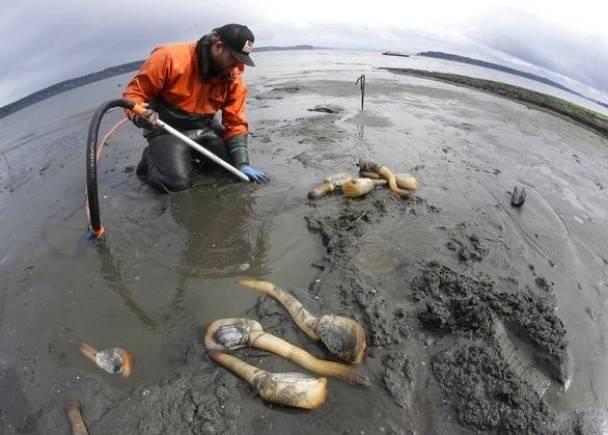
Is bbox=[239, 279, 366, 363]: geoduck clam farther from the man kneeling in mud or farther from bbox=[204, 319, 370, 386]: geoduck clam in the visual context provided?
the man kneeling in mud

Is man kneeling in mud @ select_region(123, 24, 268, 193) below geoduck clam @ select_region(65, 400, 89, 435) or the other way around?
the other way around

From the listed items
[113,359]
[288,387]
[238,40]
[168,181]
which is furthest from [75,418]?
[238,40]

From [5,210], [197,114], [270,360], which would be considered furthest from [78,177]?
[270,360]

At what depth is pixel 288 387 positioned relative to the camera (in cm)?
257

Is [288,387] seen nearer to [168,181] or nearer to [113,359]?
[113,359]

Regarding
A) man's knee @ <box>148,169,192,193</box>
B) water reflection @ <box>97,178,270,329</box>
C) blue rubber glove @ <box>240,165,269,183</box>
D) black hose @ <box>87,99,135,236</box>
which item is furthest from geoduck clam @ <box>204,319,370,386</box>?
blue rubber glove @ <box>240,165,269,183</box>

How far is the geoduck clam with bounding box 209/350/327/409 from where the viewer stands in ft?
8.34

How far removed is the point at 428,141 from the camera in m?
9.23

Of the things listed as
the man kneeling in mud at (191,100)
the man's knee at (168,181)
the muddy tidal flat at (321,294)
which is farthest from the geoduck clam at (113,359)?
the man's knee at (168,181)

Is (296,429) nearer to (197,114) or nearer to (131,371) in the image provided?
(131,371)

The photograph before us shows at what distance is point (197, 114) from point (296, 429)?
5.06 meters

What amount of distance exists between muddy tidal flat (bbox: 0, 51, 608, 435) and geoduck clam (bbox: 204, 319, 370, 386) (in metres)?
0.09

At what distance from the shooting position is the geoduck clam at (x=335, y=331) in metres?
2.84

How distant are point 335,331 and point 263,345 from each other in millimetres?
603
